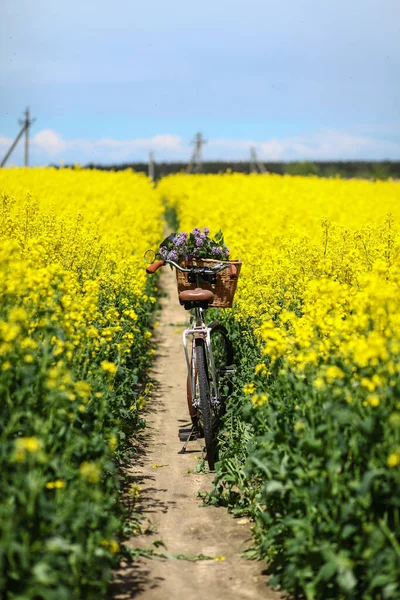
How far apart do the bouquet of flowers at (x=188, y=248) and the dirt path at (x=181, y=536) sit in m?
1.70

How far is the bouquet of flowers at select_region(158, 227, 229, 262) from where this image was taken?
22.5 ft

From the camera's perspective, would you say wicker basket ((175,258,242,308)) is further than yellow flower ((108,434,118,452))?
Yes

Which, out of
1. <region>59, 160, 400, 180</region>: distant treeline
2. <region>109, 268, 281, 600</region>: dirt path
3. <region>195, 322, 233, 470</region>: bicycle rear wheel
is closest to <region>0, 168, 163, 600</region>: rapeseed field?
<region>109, 268, 281, 600</region>: dirt path

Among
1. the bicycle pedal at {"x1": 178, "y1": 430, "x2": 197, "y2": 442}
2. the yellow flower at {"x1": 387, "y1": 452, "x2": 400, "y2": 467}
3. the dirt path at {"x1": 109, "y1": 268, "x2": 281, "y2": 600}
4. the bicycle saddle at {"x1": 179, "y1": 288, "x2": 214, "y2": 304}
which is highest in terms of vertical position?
the bicycle saddle at {"x1": 179, "y1": 288, "x2": 214, "y2": 304}

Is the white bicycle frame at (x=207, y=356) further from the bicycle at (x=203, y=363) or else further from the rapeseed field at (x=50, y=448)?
the rapeseed field at (x=50, y=448)

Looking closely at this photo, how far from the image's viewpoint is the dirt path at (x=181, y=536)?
455 centimetres

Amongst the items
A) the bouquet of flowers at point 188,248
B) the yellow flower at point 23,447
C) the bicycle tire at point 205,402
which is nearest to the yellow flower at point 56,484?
the yellow flower at point 23,447

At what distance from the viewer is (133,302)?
9445 mm

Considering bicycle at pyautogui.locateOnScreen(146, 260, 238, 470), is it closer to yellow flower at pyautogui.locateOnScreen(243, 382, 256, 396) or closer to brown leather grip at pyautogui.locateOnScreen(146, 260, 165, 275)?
brown leather grip at pyautogui.locateOnScreen(146, 260, 165, 275)

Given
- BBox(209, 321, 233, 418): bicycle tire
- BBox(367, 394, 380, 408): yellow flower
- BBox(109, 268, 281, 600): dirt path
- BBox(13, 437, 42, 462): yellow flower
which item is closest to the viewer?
BBox(13, 437, 42, 462): yellow flower

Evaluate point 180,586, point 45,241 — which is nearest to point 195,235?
point 45,241

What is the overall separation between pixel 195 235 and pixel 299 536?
134 inches

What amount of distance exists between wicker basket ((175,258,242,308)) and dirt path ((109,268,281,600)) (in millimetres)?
1354

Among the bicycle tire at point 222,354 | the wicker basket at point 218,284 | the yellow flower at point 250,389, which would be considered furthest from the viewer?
the bicycle tire at point 222,354
